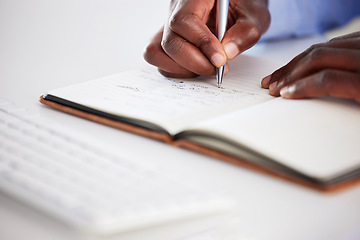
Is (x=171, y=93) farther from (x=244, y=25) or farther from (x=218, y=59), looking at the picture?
(x=244, y=25)

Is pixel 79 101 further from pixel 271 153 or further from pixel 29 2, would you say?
pixel 29 2

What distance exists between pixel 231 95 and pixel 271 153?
1.03 ft

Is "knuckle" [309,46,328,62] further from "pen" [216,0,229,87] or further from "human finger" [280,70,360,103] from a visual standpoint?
"pen" [216,0,229,87]

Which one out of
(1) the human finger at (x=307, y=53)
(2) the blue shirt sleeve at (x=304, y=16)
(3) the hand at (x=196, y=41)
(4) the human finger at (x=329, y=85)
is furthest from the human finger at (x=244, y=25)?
(2) the blue shirt sleeve at (x=304, y=16)

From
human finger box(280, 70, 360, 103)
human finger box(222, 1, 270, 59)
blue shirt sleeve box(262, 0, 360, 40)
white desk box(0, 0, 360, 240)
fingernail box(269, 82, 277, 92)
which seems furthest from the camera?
blue shirt sleeve box(262, 0, 360, 40)

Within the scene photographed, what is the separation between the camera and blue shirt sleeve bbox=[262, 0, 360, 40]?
1.67m

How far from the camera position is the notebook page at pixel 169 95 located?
35.4 inches

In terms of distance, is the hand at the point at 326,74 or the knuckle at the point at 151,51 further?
the knuckle at the point at 151,51

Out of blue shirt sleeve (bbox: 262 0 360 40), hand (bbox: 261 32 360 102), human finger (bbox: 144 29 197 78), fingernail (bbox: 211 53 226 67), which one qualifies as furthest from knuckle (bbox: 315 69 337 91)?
blue shirt sleeve (bbox: 262 0 360 40)

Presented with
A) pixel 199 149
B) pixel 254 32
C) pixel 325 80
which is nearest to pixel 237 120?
pixel 199 149

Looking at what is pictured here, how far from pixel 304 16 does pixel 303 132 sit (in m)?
1.01

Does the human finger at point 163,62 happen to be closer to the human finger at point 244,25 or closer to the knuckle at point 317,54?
the human finger at point 244,25

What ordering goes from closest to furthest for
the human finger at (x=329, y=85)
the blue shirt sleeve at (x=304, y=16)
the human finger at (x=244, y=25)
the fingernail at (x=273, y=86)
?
the human finger at (x=329, y=85) < the fingernail at (x=273, y=86) < the human finger at (x=244, y=25) < the blue shirt sleeve at (x=304, y=16)

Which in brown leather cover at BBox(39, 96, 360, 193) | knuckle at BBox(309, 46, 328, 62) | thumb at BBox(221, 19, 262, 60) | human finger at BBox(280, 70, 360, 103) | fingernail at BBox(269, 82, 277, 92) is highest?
thumb at BBox(221, 19, 262, 60)
